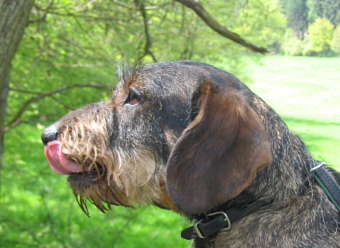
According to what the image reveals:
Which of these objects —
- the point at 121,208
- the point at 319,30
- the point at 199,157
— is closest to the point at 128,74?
the point at 199,157

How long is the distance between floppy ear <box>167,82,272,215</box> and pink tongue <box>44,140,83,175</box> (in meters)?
0.75

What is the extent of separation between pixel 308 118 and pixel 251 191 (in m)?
1.72

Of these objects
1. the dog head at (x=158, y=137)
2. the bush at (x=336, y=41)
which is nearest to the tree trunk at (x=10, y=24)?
the dog head at (x=158, y=137)

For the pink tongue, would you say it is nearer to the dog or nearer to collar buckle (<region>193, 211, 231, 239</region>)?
the dog

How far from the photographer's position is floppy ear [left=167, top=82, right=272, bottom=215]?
2553 mm

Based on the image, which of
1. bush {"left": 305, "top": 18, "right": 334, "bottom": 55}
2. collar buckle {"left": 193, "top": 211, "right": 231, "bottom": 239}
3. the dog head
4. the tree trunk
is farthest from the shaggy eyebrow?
bush {"left": 305, "top": 18, "right": 334, "bottom": 55}

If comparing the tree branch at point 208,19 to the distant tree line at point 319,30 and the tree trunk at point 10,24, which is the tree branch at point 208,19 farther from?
the tree trunk at point 10,24

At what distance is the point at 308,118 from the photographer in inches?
169

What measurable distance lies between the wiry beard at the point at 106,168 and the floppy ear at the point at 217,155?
0.44 m

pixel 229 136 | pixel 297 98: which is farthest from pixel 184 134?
pixel 297 98

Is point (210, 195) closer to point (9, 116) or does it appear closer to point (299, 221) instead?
Result: point (299, 221)

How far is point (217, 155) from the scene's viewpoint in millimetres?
2645

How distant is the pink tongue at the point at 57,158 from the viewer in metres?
3.12

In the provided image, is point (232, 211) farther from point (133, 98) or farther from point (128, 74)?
point (128, 74)
